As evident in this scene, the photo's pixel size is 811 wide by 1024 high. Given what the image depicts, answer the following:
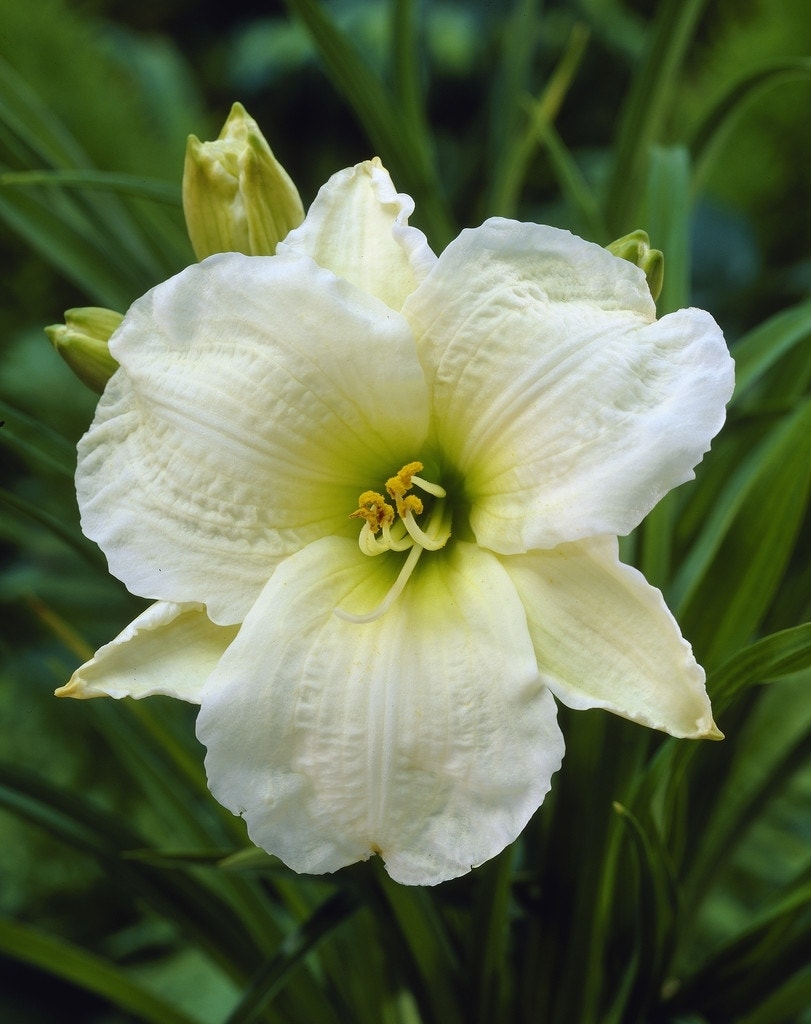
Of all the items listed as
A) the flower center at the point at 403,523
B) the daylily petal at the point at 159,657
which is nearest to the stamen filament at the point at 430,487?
the flower center at the point at 403,523

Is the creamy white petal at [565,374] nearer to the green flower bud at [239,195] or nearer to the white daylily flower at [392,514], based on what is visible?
the white daylily flower at [392,514]

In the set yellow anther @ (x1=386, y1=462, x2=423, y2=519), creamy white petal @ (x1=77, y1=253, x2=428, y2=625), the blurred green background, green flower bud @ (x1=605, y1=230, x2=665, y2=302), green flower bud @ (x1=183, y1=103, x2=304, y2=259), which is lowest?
the blurred green background

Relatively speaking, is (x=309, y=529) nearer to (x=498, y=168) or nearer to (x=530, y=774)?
(x=530, y=774)

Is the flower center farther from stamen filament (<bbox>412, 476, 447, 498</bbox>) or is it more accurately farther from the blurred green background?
the blurred green background

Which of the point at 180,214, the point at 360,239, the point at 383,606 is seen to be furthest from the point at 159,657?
the point at 180,214

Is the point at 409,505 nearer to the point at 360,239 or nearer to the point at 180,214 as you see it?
the point at 360,239

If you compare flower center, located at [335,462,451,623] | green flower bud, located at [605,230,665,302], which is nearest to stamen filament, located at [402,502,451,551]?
flower center, located at [335,462,451,623]
